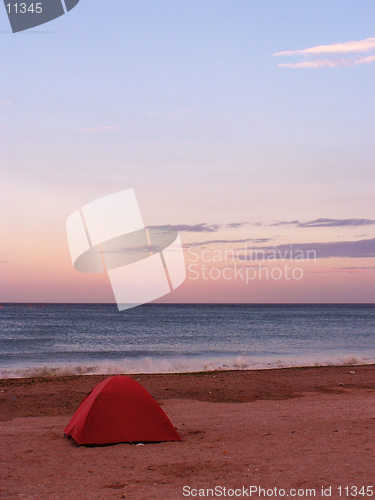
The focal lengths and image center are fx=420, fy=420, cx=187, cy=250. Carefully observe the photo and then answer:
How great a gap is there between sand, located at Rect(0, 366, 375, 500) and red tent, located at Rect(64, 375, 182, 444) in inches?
8.5

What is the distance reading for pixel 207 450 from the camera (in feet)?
24.3

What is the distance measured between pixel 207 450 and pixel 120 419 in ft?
5.55

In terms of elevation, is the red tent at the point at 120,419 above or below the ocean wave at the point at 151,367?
above

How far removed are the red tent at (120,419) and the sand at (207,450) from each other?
8.5 inches

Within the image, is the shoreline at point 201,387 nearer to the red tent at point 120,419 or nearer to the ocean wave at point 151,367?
the ocean wave at point 151,367

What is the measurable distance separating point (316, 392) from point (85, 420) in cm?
848

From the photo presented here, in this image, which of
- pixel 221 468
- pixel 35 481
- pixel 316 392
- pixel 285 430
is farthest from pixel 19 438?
pixel 316 392

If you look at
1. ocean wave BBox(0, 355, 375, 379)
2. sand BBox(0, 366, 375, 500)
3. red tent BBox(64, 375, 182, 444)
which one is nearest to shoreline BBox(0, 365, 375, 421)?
sand BBox(0, 366, 375, 500)

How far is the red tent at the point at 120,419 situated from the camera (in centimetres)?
766

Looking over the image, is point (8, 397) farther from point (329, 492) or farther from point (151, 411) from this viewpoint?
point (329, 492)

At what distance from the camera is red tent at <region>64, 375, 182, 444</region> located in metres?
7.66

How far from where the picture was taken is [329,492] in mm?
5359

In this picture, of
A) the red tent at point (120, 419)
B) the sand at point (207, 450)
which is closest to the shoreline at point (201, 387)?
the sand at point (207, 450)

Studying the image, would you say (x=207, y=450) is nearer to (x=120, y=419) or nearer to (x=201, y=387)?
(x=120, y=419)
